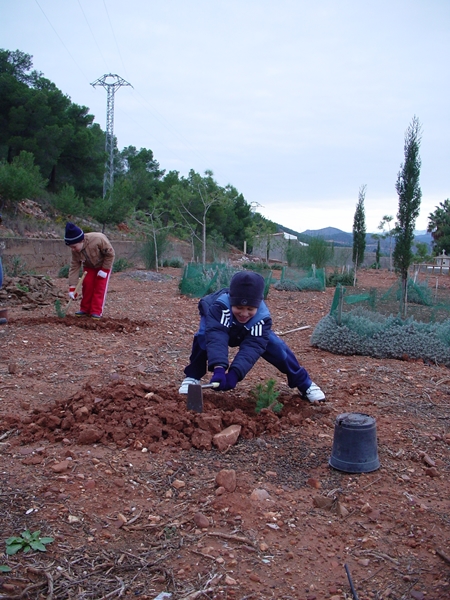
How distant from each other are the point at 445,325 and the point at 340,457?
400 cm

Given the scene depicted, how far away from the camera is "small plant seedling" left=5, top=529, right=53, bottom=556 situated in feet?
7.24

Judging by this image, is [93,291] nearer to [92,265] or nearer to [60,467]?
[92,265]

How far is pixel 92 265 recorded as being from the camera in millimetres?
7754

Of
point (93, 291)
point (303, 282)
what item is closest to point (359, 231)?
point (303, 282)

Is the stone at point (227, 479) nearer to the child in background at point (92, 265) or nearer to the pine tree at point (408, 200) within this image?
the child in background at point (92, 265)

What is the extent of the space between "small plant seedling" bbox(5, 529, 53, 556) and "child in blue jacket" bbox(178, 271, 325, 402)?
146cm

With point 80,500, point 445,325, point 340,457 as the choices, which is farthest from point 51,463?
point 445,325

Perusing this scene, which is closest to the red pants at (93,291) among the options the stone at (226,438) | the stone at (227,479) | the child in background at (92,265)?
the child in background at (92,265)

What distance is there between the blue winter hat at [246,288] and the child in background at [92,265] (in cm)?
433

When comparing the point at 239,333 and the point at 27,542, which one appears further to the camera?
the point at 239,333

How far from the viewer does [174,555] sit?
224cm

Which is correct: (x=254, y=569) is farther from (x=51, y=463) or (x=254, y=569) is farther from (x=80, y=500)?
(x=51, y=463)

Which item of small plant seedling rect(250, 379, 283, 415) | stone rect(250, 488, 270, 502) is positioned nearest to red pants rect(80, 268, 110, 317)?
small plant seedling rect(250, 379, 283, 415)

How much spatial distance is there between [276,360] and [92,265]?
4422 mm
